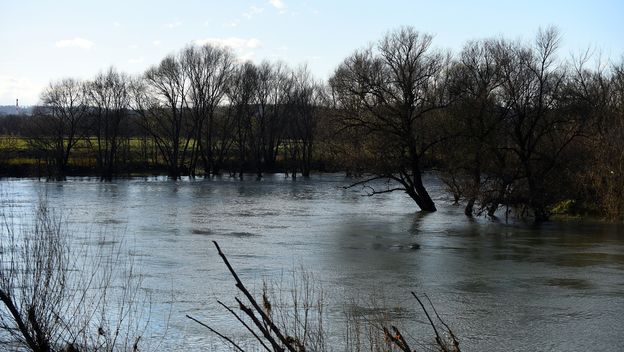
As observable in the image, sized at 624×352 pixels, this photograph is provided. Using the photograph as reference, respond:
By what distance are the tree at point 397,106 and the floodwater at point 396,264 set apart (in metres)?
2.34

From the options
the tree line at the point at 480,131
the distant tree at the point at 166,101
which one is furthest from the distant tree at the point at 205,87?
the tree line at the point at 480,131

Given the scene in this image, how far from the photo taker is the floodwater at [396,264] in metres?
11.6

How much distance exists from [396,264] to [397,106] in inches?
729

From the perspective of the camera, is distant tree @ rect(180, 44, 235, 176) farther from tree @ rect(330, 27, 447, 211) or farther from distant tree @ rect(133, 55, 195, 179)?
tree @ rect(330, 27, 447, 211)

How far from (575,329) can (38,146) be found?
69598 millimetres

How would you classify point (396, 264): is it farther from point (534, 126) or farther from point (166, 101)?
point (166, 101)

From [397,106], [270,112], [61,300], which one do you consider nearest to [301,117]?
[270,112]

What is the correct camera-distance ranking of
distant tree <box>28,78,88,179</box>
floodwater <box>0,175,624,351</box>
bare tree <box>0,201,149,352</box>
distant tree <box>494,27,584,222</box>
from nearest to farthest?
1. bare tree <box>0,201,149,352</box>
2. floodwater <box>0,175,624,351</box>
3. distant tree <box>494,27,584,222</box>
4. distant tree <box>28,78,88,179</box>

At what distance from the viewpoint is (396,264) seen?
1820 cm

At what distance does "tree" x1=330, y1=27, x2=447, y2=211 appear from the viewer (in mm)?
35156

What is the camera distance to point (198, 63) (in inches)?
2980

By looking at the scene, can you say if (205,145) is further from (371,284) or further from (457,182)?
(371,284)

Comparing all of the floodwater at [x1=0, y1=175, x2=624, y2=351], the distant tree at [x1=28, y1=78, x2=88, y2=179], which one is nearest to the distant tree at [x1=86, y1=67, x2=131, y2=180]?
the distant tree at [x1=28, y1=78, x2=88, y2=179]

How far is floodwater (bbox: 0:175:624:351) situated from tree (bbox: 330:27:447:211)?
7.66 ft
